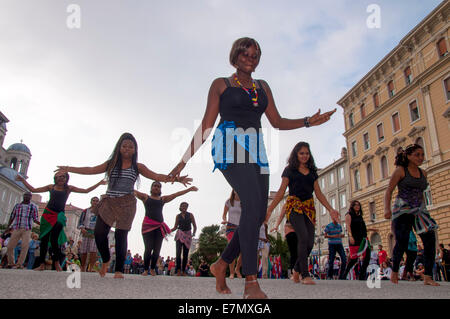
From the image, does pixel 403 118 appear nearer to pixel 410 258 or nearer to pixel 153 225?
pixel 410 258

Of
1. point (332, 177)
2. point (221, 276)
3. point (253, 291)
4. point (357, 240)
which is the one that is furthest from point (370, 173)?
point (253, 291)

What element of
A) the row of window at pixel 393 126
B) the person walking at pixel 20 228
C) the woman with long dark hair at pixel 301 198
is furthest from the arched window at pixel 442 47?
the person walking at pixel 20 228

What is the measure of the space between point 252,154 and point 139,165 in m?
2.87

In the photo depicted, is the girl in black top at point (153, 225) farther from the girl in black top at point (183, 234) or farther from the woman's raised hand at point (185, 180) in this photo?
the woman's raised hand at point (185, 180)

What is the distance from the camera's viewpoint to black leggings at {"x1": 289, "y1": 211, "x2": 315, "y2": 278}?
4.95 m

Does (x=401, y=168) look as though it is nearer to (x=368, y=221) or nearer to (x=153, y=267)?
(x=153, y=267)

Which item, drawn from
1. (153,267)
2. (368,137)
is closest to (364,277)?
(153,267)

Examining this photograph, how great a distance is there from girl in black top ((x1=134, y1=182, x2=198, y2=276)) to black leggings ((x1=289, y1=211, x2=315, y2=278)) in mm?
2588

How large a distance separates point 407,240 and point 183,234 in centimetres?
550

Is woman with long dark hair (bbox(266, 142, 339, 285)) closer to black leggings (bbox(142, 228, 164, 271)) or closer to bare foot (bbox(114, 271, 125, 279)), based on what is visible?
bare foot (bbox(114, 271, 125, 279))

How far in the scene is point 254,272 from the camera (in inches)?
95.7

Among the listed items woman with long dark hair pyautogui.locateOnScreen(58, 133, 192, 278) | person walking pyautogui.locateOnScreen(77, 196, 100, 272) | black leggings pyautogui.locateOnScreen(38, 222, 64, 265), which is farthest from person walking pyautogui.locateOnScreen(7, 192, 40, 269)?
woman with long dark hair pyautogui.locateOnScreen(58, 133, 192, 278)
